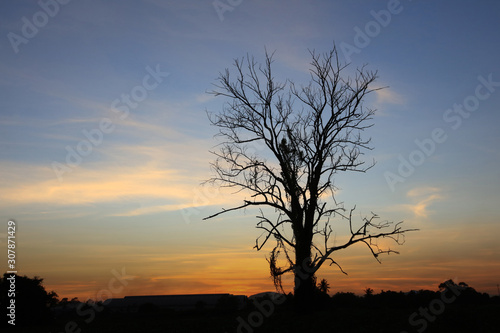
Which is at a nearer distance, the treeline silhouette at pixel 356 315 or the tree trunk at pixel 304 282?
the treeline silhouette at pixel 356 315

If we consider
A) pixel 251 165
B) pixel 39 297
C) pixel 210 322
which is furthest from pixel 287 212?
pixel 39 297

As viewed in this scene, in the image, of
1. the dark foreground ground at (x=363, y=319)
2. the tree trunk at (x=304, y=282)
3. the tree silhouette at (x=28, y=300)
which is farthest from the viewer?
the tree silhouette at (x=28, y=300)

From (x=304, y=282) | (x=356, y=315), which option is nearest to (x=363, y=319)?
(x=356, y=315)

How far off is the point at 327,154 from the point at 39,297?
73.8ft

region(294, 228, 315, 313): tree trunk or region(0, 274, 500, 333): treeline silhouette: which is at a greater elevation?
region(294, 228, 315, 313): tree trunk

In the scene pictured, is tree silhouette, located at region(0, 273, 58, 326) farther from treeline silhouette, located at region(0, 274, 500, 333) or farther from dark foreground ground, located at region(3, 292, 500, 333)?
dark foreground ground, located at region(3, 292, 500, 333)

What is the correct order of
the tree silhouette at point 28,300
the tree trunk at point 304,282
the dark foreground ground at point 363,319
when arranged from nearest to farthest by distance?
1. the dark foreground ground at point 363,319
2. the tree trunk at point 304,282
3. the tree silhouette at point 28,300

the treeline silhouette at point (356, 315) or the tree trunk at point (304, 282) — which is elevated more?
the tree trunk at point (304, 282)

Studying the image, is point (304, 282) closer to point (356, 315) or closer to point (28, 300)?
point (356, 315)

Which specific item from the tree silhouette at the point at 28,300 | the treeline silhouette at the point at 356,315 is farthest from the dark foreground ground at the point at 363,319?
the tree silhouette at the point at 28,300

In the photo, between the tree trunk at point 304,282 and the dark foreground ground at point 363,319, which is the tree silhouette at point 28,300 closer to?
the dark foreground ground at point 363,319

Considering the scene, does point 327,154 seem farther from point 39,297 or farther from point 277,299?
point 39,297

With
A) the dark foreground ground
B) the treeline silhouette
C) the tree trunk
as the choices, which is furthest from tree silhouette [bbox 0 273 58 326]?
the tree trunk

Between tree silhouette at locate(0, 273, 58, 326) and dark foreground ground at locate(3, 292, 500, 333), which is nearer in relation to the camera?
dark foreground ground at locate(3, 292, 500, 333)
